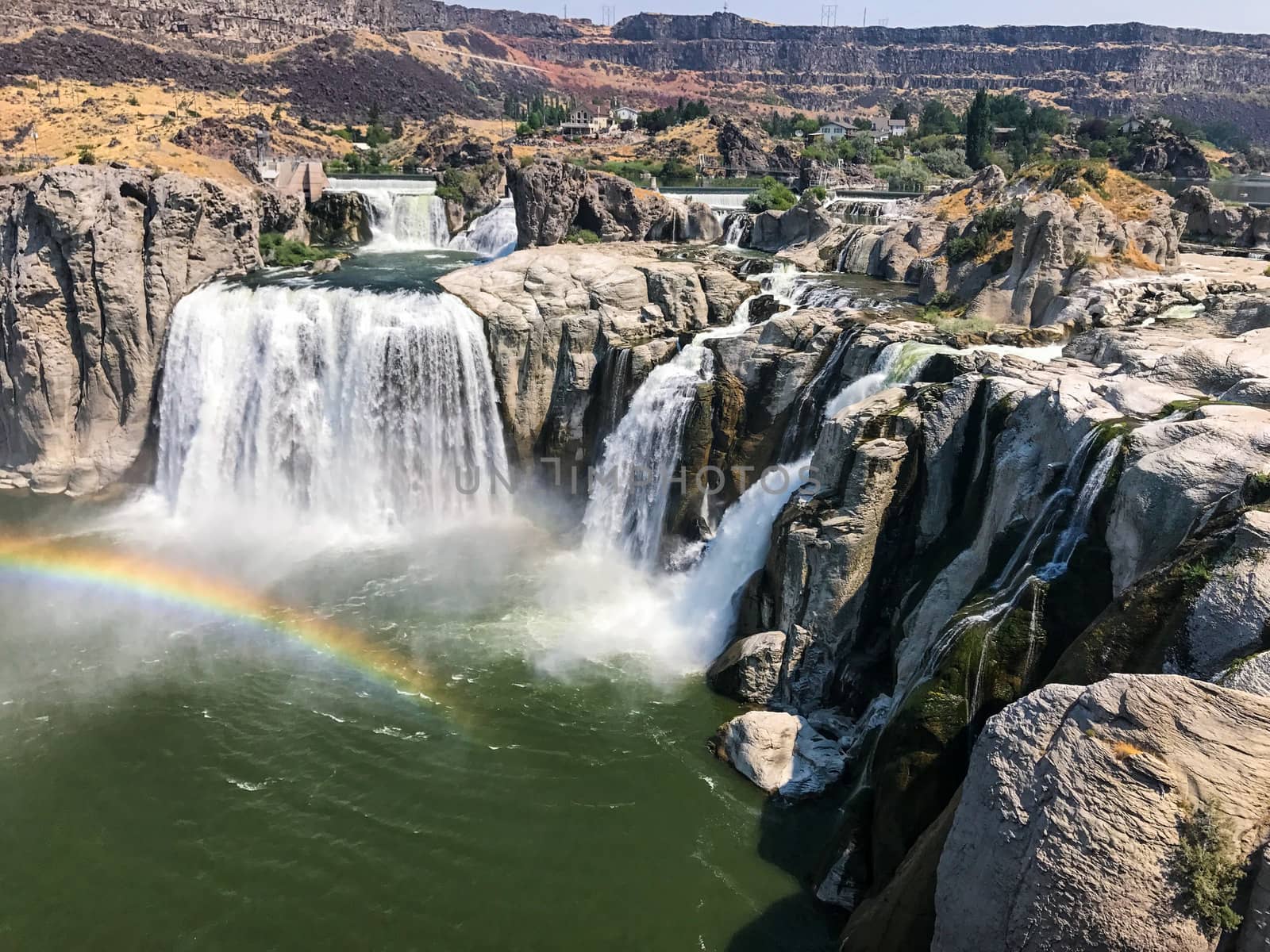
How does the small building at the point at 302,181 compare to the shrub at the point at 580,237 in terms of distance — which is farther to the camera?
the small building at the point at 302,181

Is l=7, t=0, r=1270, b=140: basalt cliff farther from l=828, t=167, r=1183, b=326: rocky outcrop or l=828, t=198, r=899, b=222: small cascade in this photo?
l=828, t=167, r=1183, b=326: rocky outcrop

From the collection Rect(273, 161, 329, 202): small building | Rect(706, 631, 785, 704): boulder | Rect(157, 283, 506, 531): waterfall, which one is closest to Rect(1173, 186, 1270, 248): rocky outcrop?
Rect(706, 631, 785, 704): boulder

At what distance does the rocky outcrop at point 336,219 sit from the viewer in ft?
143

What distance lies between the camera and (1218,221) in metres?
33.4

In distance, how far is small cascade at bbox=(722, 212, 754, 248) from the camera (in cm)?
4075

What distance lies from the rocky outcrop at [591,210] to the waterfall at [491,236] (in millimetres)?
2201

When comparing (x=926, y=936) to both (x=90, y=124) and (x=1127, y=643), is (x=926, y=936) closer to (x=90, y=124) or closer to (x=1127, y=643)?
(x=1127, y=643)

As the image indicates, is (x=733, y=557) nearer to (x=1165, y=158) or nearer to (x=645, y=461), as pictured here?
(x=645, y=461)

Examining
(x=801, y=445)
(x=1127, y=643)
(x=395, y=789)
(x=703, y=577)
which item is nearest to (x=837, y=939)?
(x=1127, y=643)

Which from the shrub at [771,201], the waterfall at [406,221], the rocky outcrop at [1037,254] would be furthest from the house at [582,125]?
the rocky outcrop at [1037,254]

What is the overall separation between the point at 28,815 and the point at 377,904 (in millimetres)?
6634

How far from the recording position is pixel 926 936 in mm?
8930

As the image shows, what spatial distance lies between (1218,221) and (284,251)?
38.8 meters

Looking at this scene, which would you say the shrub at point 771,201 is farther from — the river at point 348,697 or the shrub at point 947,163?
the shrub at point 947,163
